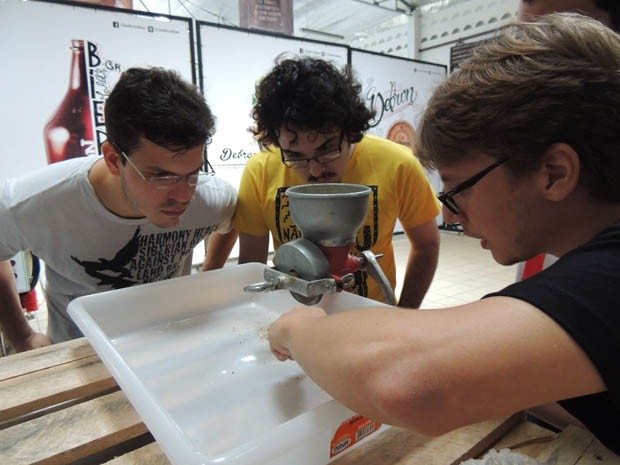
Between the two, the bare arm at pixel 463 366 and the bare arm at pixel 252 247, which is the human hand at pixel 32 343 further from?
the bare arm at pixel 463 366

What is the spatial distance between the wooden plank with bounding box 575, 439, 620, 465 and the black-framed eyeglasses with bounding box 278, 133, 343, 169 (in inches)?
38.9

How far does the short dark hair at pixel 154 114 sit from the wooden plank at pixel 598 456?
3.80 feet

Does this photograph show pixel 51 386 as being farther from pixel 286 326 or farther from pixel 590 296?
pixel 590 296

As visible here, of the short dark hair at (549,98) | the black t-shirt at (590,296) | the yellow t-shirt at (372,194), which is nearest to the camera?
the black t-shirt at (590,296)

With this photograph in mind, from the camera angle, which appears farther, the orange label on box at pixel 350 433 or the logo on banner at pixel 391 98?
the logo on banner at pixel 391 98

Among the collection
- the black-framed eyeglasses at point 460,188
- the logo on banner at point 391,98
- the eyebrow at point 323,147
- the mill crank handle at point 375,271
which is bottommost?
the mill crank handle at point 375,271

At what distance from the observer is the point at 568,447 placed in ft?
2.18

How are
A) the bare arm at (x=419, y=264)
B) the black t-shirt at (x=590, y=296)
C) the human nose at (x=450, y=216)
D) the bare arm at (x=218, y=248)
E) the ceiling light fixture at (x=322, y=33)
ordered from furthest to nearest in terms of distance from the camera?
the ceiling light fixture at (x=322, y=33), the bare arm at (x=218, y=248), the bare arm at (x=419, y=264), the human nose at (x=450, y=216), the black t-shirt at (x=590, y=296)

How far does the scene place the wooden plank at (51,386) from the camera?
790 mm

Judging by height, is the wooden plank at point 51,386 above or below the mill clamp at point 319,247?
below

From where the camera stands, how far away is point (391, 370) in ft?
1.63

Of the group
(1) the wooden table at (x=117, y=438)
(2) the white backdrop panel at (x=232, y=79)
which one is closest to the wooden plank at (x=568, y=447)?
(1) the wooden table at (x=117, y=438)

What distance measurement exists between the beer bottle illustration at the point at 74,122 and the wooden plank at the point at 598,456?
10.7 feet

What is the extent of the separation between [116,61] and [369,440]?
10.7ft
